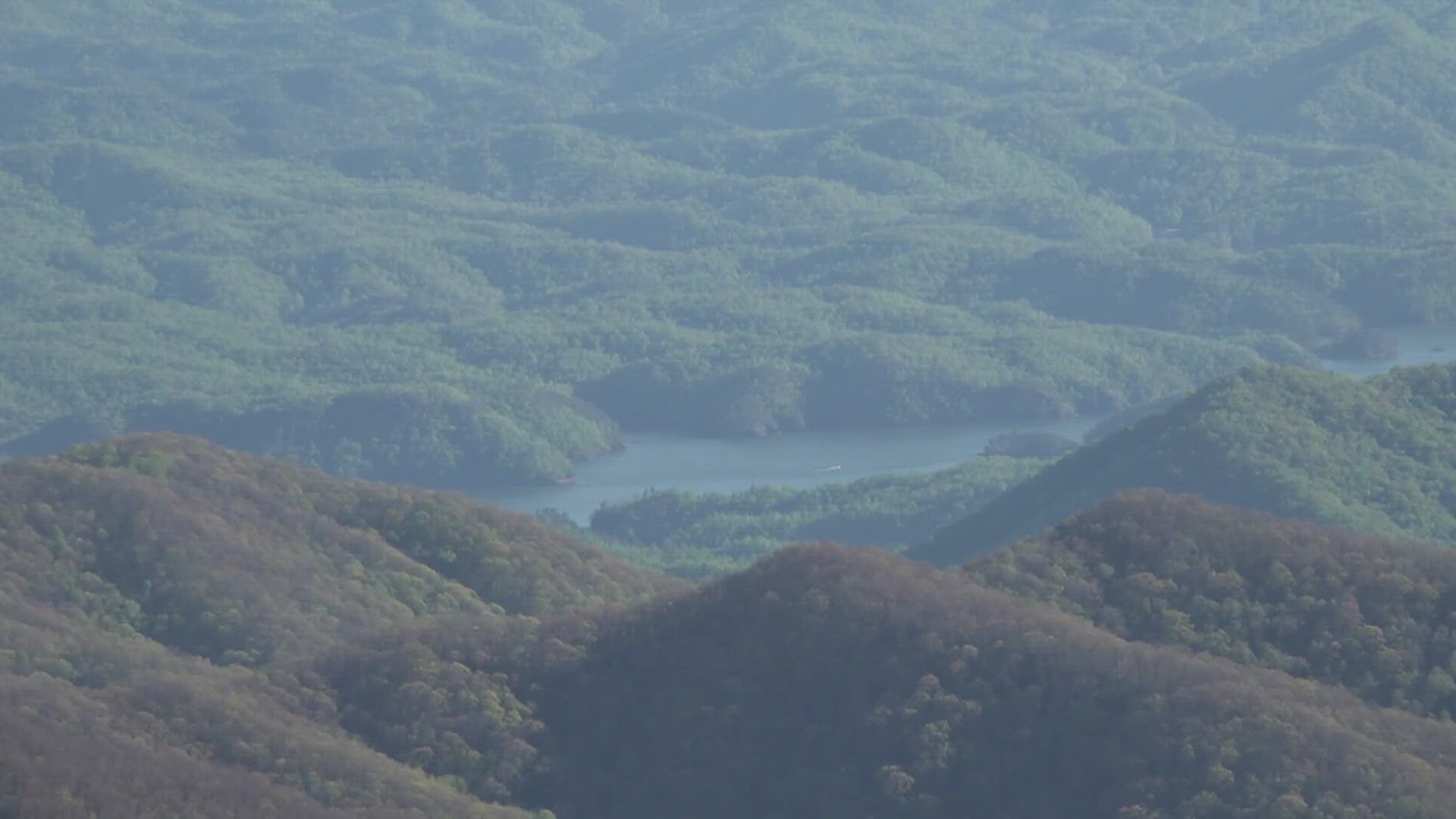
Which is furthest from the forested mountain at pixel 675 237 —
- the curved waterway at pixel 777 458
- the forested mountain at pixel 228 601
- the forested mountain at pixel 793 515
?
the forested mountain at pixel 228 601

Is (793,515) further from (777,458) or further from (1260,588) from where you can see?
(1260,588)

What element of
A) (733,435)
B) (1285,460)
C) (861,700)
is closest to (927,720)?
(861,700)

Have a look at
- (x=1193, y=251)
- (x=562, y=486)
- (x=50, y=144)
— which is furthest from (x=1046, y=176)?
(x=562, y=486)

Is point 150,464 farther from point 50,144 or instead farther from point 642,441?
point 50,144

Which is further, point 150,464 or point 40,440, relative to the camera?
point 40,440

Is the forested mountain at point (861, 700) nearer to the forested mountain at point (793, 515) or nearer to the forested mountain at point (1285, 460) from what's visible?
the forested mountain at point (1285, 460)

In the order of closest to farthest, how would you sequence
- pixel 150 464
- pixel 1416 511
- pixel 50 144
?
1. pixel 150 464
2. pixel 1416 511
3. pixel 50 144
